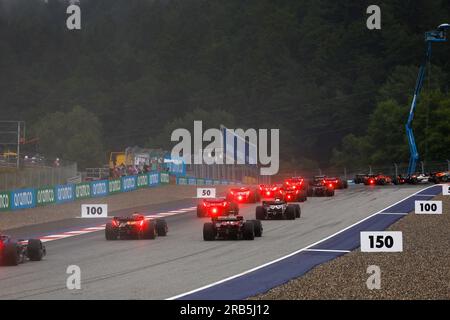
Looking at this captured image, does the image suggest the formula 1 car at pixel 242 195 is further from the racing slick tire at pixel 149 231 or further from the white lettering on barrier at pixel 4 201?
the racing slick tire at pixel 149 231

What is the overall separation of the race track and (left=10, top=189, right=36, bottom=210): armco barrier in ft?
14.2

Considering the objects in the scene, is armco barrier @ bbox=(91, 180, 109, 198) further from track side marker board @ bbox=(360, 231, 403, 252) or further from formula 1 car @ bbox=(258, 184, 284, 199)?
track side marker board @ bbox=(360, 231, 403, 252)

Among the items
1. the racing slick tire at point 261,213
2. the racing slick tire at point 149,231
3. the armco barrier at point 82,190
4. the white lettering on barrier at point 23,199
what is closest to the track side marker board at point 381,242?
the racing slick tire at point 149,231

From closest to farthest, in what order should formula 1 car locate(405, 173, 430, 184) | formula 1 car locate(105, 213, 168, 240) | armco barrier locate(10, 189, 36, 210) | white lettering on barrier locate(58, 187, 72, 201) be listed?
formula 1 car locate(105, 213, 168, 240) → armco barrier locate(10, 189, 36, 210) → white lettering on barrier locate(58, 187, 72, 201) → formula 1 car locate(405, 173, 430, 184)

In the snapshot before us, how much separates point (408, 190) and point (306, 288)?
45632 millimetres

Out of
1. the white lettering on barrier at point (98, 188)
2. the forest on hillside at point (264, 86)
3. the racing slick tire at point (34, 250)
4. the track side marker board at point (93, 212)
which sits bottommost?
the racing slick tire at point (34, 250)

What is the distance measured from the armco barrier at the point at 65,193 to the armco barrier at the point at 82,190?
1.41 feet

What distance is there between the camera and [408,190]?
6300 centimetres

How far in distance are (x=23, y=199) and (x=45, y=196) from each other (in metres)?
2.93

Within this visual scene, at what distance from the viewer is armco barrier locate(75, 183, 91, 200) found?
52.8 m

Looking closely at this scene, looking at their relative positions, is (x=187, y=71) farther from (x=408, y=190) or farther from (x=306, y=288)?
(x=306, y=288)

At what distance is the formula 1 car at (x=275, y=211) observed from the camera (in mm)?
39062

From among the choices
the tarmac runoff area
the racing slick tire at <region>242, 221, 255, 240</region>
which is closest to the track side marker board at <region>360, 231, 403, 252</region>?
the tarmac runoff area

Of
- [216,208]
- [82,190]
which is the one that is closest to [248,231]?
[216,208]
